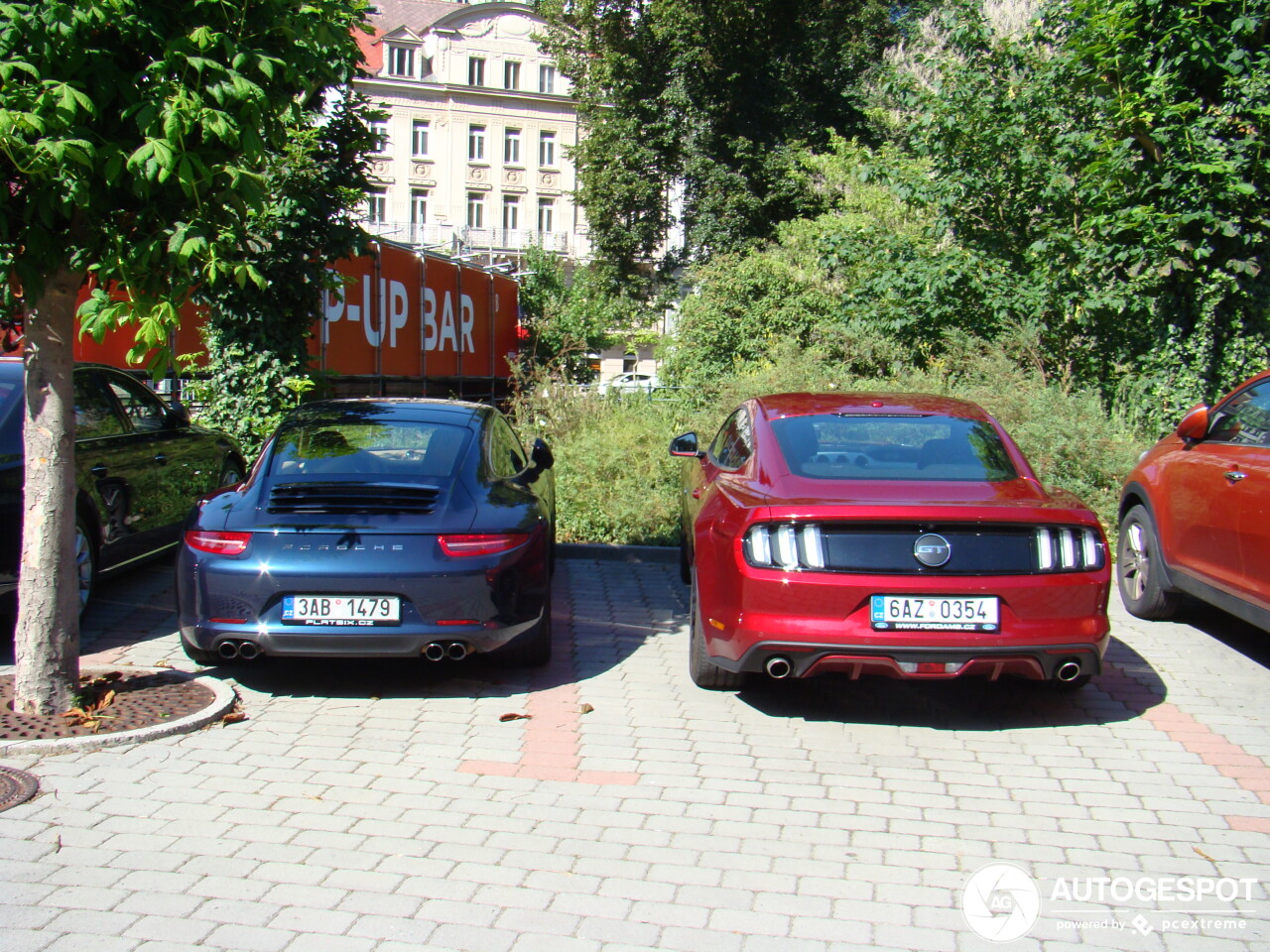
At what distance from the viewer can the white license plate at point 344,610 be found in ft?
17.1

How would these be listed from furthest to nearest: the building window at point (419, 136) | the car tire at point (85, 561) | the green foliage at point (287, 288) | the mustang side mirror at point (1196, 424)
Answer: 1. the building window at point (419, 136)
2. the green foliage at point (287, 288)
3. the mustang side mirror at point (1196, 424)
4. the car tire at point (85, 561)

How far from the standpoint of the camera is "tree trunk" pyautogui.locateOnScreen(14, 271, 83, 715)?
16.1 ft

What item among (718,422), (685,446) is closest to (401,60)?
(718,422)

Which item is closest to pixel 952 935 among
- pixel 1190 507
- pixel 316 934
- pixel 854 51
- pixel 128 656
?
pixel 316 934

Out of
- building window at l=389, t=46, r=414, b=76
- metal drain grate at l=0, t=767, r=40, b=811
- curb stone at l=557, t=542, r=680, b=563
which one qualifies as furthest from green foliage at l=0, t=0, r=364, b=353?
building window at l=389, t=46, r=414, b=76

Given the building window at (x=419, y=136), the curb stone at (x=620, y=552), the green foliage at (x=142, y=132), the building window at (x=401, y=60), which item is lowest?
the curb stone at (x=620, y=552)

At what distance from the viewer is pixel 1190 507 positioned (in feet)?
21.8

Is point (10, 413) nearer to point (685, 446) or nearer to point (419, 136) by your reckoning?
point (685, 446)

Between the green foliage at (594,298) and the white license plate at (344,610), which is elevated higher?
the green foliage at (594,298)

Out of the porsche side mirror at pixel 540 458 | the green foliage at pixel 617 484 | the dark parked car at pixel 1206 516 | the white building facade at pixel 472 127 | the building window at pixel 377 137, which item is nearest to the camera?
the dark parked car at pixel 1206 516

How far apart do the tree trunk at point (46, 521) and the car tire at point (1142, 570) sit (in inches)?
255

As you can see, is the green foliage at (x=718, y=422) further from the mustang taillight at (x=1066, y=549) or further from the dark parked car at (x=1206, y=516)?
the mustang taillight at (x=1066, y=549)

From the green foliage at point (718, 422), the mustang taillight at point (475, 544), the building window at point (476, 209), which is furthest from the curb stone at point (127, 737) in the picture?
the building window at point (476, 209)

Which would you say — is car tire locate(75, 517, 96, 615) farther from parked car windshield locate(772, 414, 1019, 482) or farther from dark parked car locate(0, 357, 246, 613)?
parked car windshield locate(772, 414, 1019, 482)
